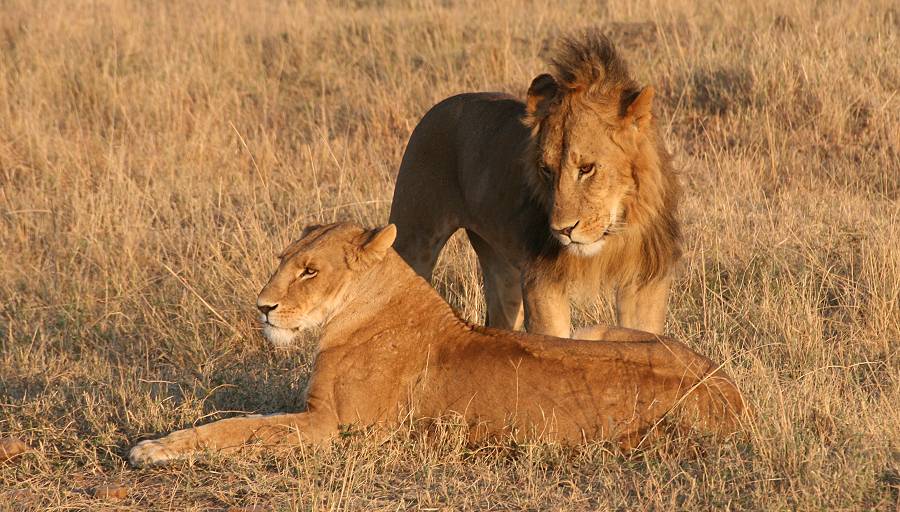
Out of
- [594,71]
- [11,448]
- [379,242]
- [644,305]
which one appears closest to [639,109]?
[594,71]

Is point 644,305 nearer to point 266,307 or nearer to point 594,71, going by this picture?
point 594,71

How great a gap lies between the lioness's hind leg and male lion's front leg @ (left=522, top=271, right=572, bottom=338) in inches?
33.3

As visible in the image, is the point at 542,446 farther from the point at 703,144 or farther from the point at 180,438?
the point at 703,144

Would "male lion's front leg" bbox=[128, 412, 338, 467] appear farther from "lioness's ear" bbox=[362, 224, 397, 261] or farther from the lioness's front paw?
"lioness's ear" bbox=[362, 224, 397, 261]

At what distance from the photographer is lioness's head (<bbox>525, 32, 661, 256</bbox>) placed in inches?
188

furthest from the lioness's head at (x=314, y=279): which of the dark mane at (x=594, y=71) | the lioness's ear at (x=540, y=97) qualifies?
the dark mane at (x=594, y=71)

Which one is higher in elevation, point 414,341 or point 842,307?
point 414,341

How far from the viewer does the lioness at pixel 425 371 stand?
4219 millimetres

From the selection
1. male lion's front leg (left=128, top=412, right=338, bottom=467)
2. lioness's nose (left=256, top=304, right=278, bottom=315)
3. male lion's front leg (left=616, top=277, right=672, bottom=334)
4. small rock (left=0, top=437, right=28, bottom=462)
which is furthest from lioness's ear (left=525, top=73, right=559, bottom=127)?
small rock (left=0, top=437, right=28, bottom=462)

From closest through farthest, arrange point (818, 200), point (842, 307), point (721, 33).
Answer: point (842, 307) < point (818, 200) < point (721, 33)

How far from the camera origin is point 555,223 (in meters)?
4.71

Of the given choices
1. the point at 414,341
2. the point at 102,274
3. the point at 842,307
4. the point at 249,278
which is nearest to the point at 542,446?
the point at 414,341

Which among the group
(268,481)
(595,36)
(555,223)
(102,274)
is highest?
(595,36)

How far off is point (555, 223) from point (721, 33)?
575 centimetres
